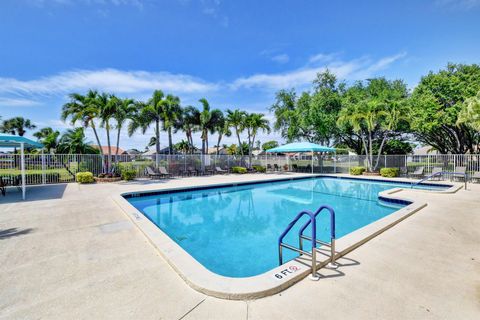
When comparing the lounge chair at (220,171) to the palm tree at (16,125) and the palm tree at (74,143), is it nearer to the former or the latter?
the palm tree at (74,143)

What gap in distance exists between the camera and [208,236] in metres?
5.88

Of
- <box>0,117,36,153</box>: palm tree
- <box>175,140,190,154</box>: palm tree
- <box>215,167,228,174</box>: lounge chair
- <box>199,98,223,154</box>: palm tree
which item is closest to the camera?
<box>215,167,228,174</box>: lounge chair

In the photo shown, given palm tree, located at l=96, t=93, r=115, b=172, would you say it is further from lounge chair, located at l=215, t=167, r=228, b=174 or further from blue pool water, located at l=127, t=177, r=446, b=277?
lounge chair, located at l=215, t=167, r=228, b=174

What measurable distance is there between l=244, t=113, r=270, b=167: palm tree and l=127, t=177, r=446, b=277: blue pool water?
10153mm

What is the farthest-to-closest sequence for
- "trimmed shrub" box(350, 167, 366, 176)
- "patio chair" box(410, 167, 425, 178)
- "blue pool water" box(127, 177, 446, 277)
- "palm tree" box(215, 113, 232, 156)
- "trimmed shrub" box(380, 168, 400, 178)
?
"palm tree" box(215, 113, 232, 156)
"trimmed shrub" box(350, 167, 366, 176)
"trimmed shrub" box(380, 168, 400, 178)
"patio chair" box(410, 167, 425, 178)
"blue pool water" box(127, 177, 446, 277)

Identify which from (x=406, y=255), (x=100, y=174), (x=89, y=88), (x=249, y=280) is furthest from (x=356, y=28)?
(x=100, y=174)

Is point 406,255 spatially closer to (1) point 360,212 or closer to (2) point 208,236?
(2) point 208,236

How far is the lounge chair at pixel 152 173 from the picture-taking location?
1535 cm

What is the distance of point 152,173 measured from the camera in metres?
15.3

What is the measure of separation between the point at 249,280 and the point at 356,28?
45.9 ft

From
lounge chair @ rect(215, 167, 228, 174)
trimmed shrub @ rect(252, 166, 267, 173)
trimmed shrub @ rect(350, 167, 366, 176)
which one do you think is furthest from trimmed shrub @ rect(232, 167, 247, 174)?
trimmed shrub @ rect(350, 167, 366, 176)

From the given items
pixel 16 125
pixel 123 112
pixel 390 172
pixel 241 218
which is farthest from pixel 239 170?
pixel 16 125

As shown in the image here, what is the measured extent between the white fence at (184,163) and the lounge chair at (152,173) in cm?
48

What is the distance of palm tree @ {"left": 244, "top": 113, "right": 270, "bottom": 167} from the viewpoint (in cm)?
2161
